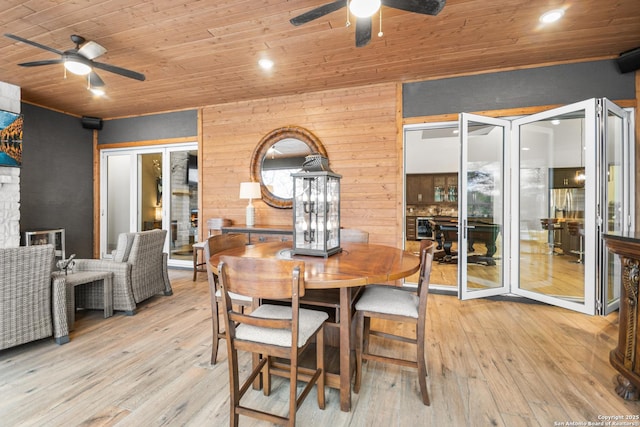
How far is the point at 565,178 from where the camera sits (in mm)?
3447

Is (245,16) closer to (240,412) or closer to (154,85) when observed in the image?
(154,85)


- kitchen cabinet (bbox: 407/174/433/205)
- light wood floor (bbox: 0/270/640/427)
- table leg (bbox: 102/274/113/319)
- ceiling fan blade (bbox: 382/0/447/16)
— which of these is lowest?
light wood floor (bbox: 0/270/640/427)

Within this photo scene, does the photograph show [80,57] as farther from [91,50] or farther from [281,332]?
[281,332]

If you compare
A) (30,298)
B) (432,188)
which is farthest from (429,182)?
(30,298)

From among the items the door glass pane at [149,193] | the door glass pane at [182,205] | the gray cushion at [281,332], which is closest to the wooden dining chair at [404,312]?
the gray cushion at [281,332]

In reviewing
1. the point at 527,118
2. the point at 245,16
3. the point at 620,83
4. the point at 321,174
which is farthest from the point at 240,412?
the point at 620,83

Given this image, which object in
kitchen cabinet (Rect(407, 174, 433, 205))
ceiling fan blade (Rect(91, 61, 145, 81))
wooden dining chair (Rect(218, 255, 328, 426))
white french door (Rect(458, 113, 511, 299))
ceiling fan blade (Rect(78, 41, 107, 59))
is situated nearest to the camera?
wooden dining chair (Rect(218, 255, 328, 426))

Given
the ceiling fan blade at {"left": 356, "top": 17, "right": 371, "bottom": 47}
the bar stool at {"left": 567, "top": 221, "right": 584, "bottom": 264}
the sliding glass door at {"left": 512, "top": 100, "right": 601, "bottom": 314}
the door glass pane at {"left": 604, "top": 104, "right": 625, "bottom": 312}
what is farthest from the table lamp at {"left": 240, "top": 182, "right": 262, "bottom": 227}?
the door glass pane at {"left": 604, "top": 104, "right": 625, "bottom": 312}

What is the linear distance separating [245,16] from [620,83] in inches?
162

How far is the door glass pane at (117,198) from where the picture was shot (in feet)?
19.1

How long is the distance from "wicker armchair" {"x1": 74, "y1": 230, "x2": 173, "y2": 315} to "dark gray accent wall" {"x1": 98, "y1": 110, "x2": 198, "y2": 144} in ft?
8.05

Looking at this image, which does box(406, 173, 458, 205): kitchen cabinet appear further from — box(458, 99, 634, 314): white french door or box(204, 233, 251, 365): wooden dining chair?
box(204, 233, 251, 365): wooden dining chair

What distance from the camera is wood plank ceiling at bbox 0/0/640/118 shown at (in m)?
2.53

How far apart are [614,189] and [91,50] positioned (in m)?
5.66
